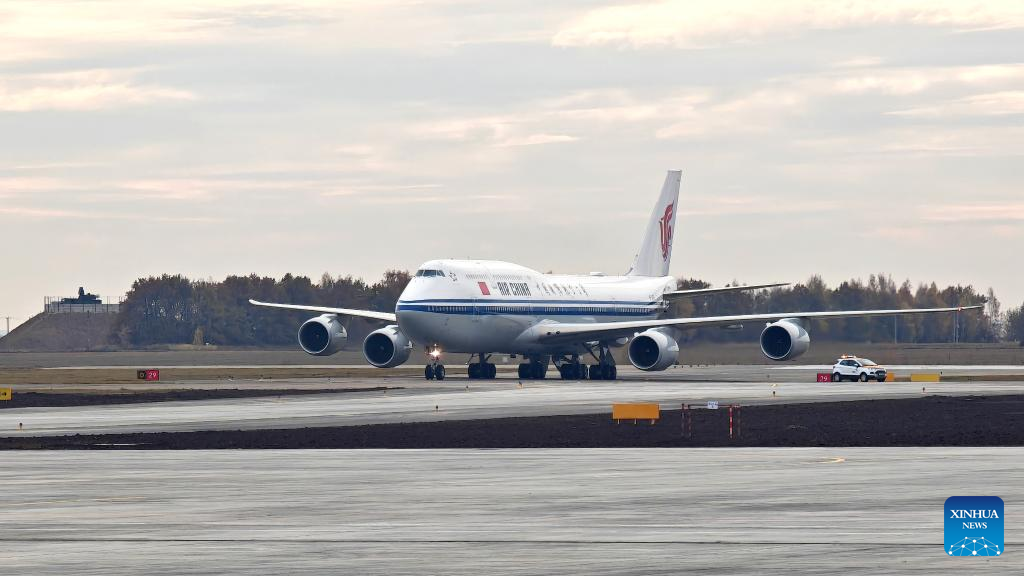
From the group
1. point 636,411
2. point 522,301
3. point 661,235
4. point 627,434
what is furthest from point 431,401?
point 661,235

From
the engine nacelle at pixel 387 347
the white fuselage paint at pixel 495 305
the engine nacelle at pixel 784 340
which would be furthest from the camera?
the engine nacelle at pixel 387 347

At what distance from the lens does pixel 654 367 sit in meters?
77.9

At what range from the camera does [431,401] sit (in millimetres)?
56031

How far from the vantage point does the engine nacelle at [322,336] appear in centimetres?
8438

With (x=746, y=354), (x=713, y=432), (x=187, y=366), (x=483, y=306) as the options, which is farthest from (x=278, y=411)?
(x=187, y=366)

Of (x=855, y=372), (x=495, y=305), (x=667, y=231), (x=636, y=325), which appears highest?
(x=667, y=231)

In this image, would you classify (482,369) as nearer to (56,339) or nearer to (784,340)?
(784,340)

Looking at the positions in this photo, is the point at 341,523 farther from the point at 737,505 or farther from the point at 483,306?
the point at 483,306

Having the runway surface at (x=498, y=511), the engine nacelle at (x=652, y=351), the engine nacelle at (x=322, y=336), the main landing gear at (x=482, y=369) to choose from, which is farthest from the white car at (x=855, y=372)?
the runway surface at (x=498, y=511)

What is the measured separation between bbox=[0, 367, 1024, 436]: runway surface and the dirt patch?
319cm

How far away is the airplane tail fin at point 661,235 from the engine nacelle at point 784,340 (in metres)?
18.1

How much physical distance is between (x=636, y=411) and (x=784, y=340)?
1457 inches

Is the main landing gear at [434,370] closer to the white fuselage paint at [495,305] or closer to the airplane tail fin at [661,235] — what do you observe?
the white fuselage paint at [495,305]

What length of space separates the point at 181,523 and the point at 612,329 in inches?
2365
